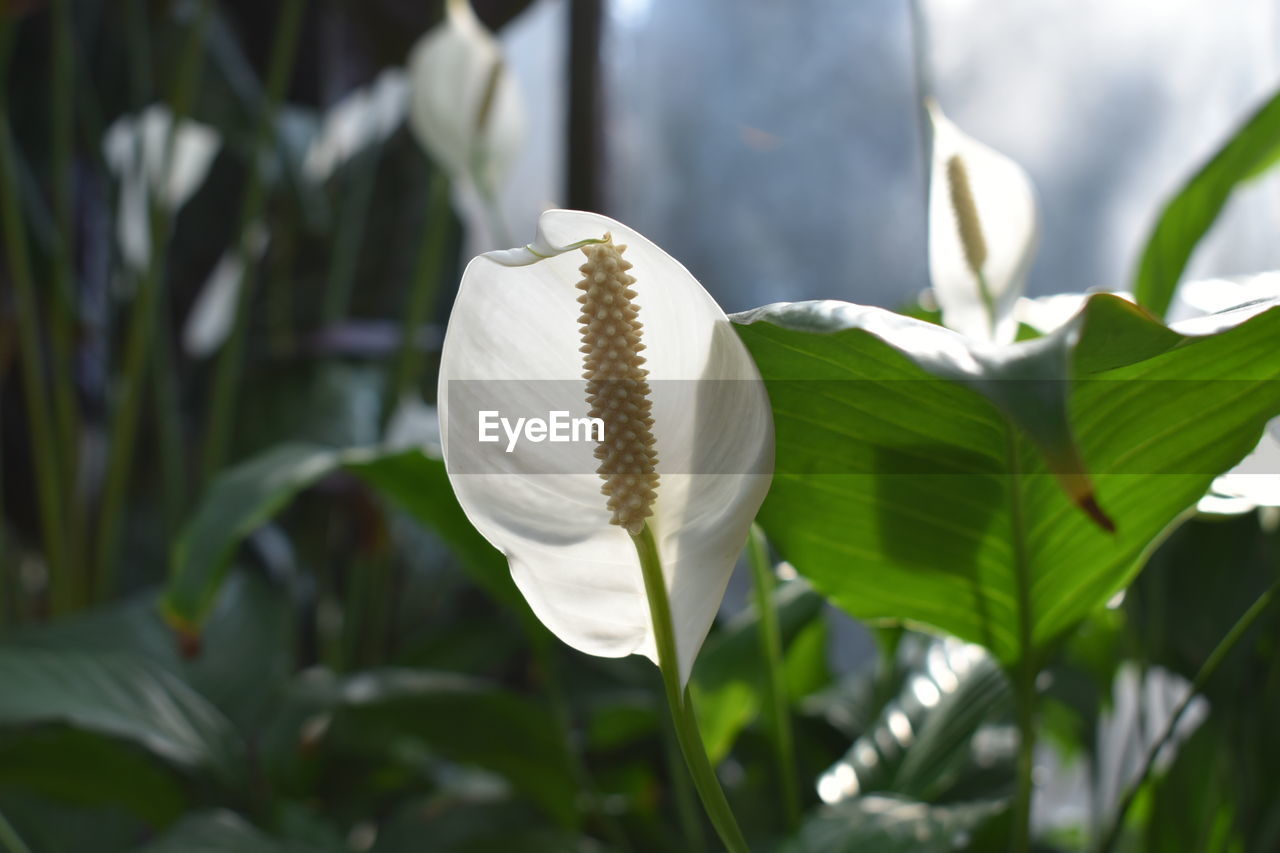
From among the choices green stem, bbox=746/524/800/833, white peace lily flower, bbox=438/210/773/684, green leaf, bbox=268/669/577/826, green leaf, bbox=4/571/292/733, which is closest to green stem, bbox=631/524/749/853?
white peace lily flower, bbox=438/210/773/684

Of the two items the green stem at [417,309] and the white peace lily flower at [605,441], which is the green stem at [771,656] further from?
the green stem at [417,309]

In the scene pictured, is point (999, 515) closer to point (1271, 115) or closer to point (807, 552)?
point (807, 552)

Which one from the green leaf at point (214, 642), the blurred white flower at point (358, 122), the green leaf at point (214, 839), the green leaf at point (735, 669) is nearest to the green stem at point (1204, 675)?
the green leaf at point (735, 669)

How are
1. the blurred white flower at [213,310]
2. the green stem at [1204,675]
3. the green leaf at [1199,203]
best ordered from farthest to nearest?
1. the blurred white flower at [213,310]
2. the green leaf at [1199,203]
3. the green stem at [1204,675]

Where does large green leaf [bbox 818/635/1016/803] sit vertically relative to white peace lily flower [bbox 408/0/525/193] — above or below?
below

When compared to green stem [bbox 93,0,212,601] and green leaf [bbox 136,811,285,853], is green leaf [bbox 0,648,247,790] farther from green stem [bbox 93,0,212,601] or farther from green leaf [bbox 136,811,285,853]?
green stem [bbox 93,0,212,601]
